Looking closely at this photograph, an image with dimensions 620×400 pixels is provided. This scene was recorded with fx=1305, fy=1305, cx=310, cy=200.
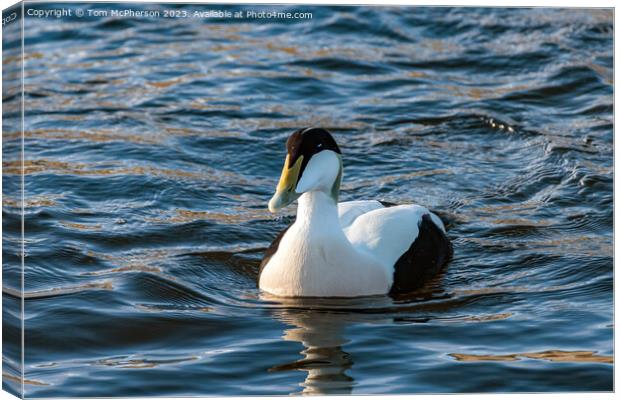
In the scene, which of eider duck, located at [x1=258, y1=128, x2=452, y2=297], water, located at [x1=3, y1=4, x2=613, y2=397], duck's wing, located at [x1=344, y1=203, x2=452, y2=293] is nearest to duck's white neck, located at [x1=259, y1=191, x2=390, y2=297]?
eider duck, located at [x1=258, y1=128, x2=452, y2=297]

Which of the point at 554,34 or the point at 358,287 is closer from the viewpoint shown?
the point at 358,287

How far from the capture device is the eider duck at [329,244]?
712 cm

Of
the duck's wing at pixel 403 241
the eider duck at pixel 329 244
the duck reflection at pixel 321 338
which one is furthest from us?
the duck's wing at pixel 403 241

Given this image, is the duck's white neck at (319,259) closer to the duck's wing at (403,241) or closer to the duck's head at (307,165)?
the duck's head at (307,165)

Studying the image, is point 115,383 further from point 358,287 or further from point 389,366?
point 358,287

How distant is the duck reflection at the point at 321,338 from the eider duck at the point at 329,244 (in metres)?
0.13

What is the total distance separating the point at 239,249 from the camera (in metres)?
8.70

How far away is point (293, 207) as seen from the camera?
9539 millimetres

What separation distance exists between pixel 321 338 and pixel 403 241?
1.31 metres

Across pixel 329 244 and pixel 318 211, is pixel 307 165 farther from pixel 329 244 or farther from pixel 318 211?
pixel 329 244

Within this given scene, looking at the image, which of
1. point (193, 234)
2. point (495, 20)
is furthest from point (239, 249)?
point (495, 20)

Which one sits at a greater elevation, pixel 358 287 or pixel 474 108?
pixel 474 108

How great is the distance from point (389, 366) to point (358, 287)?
1183 mm

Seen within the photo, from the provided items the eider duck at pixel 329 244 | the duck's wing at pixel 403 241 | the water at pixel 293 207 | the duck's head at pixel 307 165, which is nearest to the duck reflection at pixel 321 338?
the water at pixel 293 207
